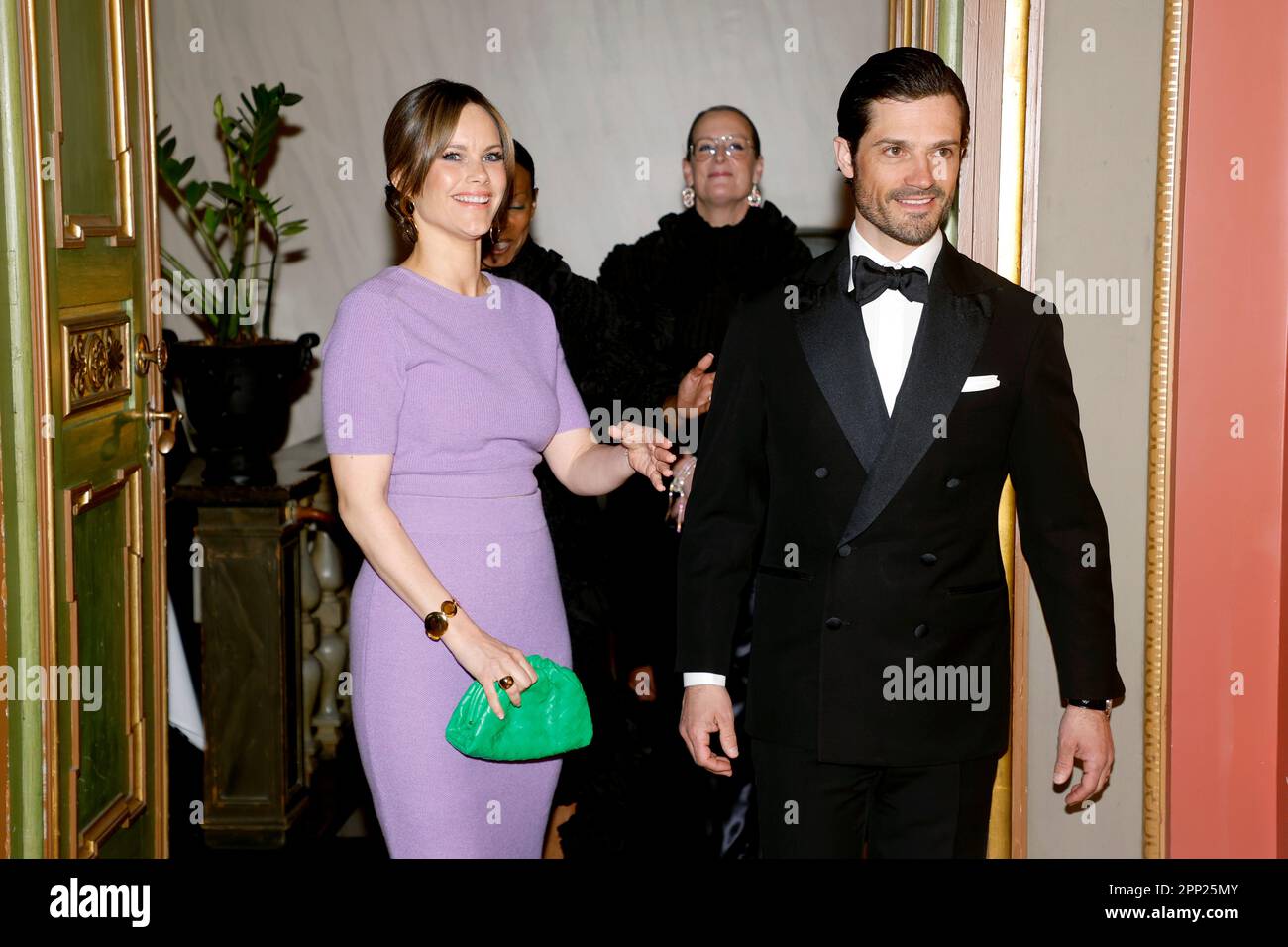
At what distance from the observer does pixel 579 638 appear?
3.59 metres

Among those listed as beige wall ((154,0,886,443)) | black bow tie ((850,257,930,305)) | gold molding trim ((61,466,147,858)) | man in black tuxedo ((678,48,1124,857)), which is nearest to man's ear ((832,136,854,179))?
man in black tuxedo ((678,48,1124,857))

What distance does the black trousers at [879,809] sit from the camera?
2.09 metres

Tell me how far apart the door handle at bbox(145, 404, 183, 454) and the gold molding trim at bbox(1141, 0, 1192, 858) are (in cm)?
196

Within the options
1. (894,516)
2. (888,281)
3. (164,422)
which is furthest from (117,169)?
(894,516)

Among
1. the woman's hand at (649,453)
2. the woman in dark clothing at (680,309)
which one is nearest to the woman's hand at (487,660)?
the woman's hand at (649,453)

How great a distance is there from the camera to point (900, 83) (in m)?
2.04

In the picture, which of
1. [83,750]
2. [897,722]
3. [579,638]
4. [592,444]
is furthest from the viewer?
[579,638]

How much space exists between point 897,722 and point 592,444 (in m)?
0.73

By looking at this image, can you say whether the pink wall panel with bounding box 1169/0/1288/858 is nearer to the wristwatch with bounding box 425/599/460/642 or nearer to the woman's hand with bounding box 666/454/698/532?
the woman's hand with bounding box 666/454/698/532

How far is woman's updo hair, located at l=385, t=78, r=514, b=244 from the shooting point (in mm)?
2201

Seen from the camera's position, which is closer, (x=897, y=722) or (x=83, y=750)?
(x=897, y=722)

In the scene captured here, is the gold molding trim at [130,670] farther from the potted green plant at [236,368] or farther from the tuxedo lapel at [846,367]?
the tuxedo lapel at [846,367]
